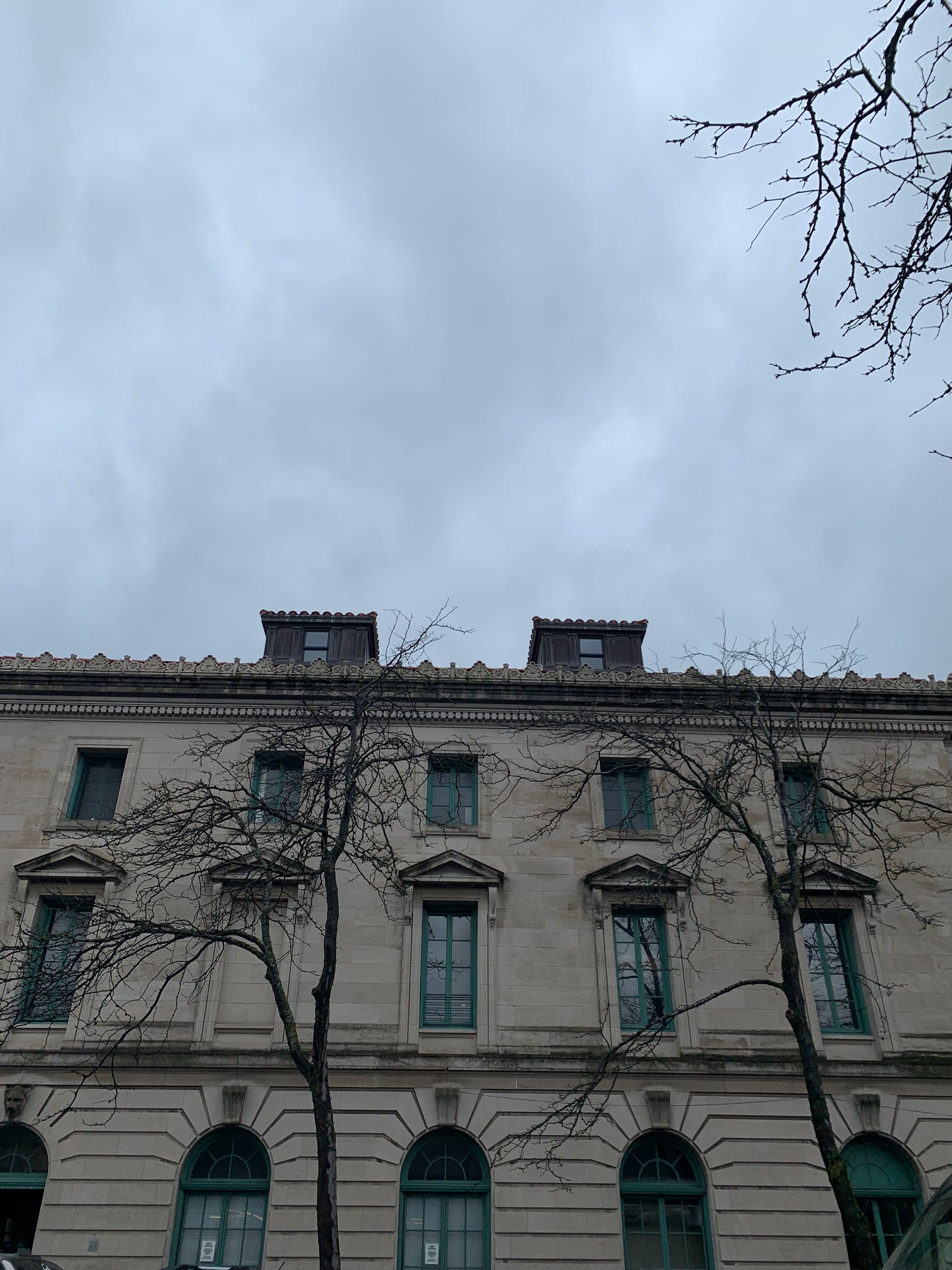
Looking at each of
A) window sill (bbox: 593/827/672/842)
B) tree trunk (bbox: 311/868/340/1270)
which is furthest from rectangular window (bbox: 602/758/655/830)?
tree trunk (bbox: 311/868/340/1270)

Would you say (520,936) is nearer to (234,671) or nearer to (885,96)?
(234,671)

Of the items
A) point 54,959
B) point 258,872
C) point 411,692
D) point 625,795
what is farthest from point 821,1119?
point 54,959

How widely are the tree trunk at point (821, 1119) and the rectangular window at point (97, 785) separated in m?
15.4

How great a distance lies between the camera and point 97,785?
25.0m

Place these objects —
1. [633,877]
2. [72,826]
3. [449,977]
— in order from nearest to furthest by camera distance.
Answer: [449,977] < [633,877] < [72,826]

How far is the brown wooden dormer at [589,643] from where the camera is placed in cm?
2955

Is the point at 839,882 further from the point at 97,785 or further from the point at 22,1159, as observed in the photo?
the point at 22,1159

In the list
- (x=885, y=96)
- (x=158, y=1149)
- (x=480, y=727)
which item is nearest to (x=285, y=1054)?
(x=158, y=1149)

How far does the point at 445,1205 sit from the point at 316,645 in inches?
589

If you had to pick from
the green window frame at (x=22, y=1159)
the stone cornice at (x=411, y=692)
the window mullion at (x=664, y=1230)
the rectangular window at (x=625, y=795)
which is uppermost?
the stone cornice at (x=411, y=692)

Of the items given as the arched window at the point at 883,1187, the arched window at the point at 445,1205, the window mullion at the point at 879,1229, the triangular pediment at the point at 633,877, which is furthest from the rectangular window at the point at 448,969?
the window mullion at the point at 879,1229

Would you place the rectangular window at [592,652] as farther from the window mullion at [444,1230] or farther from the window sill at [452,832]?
the window mullion at [444,1230]

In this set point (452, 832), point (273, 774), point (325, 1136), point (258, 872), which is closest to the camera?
point (325, 1136)

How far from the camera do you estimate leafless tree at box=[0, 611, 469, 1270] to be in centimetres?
1670
